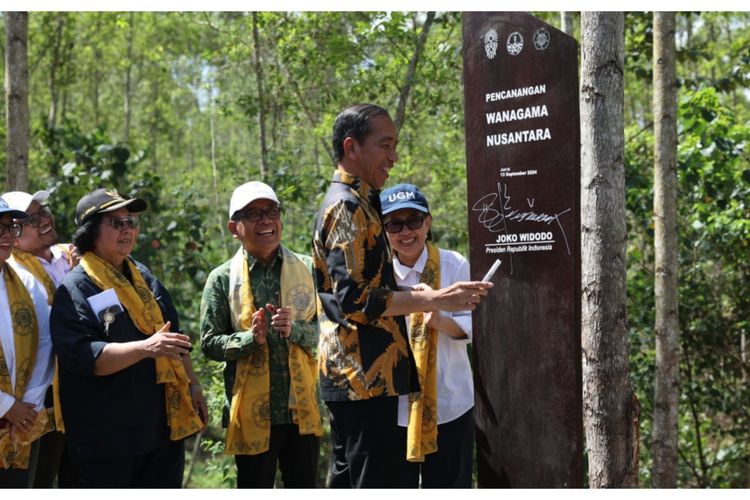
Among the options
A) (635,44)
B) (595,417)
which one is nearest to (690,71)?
(635,44)

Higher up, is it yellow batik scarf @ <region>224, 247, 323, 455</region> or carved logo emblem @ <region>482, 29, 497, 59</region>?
carved logo emblem @ <region>482, 29, 497, 59</region>

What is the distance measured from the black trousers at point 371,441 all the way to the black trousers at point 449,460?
1.50 feet

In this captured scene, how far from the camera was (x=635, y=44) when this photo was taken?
8.08m

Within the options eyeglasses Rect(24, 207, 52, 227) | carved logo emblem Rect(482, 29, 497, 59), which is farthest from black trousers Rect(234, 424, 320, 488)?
carved logo emblem Rect(482, 29, 497, 59)

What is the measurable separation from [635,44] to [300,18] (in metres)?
3.30

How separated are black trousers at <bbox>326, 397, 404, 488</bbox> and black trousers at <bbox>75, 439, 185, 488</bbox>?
83 cm

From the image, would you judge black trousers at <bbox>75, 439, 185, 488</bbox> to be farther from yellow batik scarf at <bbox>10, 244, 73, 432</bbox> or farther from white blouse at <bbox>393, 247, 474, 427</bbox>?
white blouse at <bbox>393, 247, 474, 427</bbox>

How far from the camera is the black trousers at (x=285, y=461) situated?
3.87 meters

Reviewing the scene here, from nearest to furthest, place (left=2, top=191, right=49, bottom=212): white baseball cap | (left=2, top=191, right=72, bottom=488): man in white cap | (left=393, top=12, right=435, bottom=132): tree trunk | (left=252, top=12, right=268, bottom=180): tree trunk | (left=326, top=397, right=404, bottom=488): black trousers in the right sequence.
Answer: (left=326, top=397, right=404, bottom=488): black trousers, (left=2, top=191, right=49, bottom=212): white baseball cap, (left=2, top=191, right=72, bottom=488): man in white cap, (left=393, top=12, right=435, bottom=132): tree trunk, (left=252, top=12, right=268, bottom=180): tree trunk

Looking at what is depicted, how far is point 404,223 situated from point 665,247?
3.16m

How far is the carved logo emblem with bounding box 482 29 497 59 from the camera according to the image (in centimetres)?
371

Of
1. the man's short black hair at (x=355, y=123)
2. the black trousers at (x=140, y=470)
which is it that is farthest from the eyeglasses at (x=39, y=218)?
the man's short black hair at (x=355, y=123)

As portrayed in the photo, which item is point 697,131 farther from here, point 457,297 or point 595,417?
point 457,297
